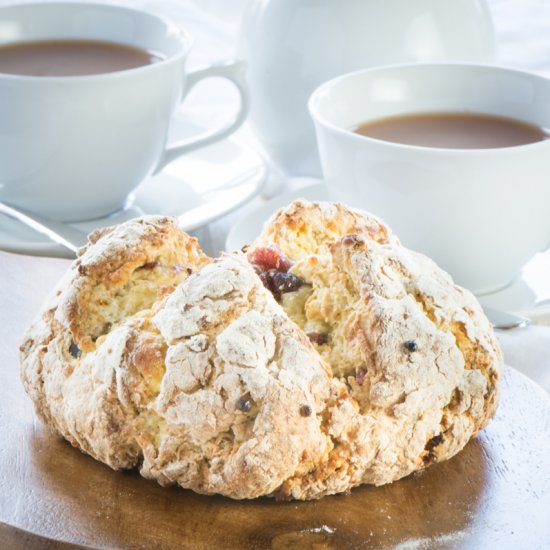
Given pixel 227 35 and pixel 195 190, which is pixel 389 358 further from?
pixel 227 35

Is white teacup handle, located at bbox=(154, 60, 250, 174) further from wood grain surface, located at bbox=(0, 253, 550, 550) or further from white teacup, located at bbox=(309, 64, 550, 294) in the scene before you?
wood grain surface, located at bbox=(0, 253, 550, 550)

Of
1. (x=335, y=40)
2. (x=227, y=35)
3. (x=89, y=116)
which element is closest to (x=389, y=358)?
(x=89, y=116)

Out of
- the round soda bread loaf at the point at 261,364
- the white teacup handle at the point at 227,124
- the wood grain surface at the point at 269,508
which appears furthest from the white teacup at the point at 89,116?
the wood grain surface at the point at 269,508

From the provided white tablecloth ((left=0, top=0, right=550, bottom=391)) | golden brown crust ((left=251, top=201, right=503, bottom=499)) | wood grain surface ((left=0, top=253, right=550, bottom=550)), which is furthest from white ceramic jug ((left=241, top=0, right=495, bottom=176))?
wood grain surface ((left=0, top=253, right=550, bottom=550))

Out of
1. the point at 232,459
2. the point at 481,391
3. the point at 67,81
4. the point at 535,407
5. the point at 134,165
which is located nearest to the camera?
the point at 232,459

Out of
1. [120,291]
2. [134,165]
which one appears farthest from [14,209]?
[120,291]

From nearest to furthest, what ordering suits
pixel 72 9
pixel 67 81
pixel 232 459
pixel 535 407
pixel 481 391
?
pixel 232 459
pixel 481 391
pixel 535 407
pixel 67 81
pixel 72 9

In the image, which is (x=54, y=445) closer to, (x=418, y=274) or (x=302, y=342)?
(x=302, y=342)

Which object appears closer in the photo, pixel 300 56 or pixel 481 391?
pixel 481 391
